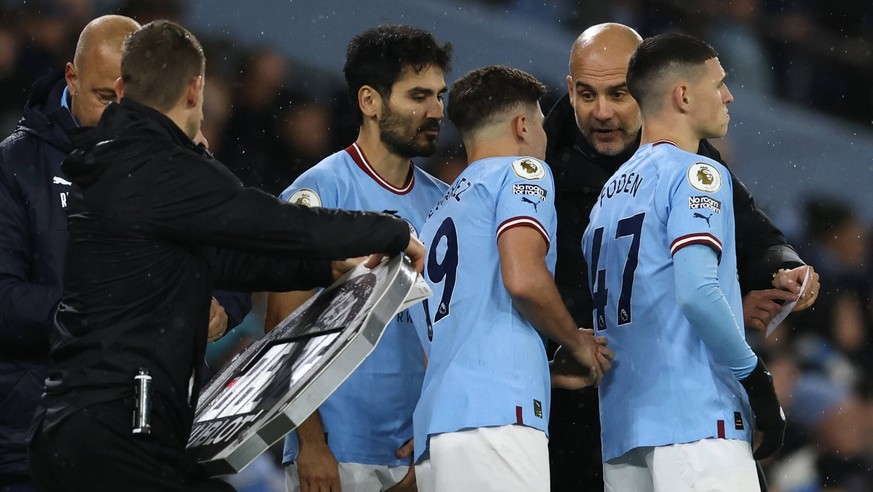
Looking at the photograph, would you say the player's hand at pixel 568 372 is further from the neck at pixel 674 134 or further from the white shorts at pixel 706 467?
the neck at pixel 674 134

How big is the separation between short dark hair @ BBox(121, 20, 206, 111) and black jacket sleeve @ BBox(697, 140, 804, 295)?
1853 mm

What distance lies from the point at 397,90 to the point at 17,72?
8.10 feet

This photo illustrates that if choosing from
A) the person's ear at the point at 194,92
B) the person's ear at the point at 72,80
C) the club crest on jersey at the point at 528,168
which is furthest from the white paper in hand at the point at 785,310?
the person's ear at the point at 72,80

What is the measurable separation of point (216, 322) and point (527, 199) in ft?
3.16

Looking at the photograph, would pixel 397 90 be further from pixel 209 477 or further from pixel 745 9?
pixel 745 9

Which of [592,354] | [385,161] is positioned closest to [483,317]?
[592,354]

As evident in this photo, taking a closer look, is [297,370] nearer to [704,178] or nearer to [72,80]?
[704,178]

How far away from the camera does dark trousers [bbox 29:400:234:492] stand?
2406mm

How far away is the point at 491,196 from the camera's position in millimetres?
3262

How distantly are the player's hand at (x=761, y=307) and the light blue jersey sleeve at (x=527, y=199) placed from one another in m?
0.72

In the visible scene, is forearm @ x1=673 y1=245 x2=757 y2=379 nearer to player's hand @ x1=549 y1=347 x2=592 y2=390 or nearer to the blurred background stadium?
player's hand @ x1=549 y1=347 x2=592 y2=390

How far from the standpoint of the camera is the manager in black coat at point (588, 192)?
3.89 m

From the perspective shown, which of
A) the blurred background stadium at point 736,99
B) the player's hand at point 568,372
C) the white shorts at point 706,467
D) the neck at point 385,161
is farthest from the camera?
the blurred background stadium at point 736,99

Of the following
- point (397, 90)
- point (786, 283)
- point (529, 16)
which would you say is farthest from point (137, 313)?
point (529, 16)
